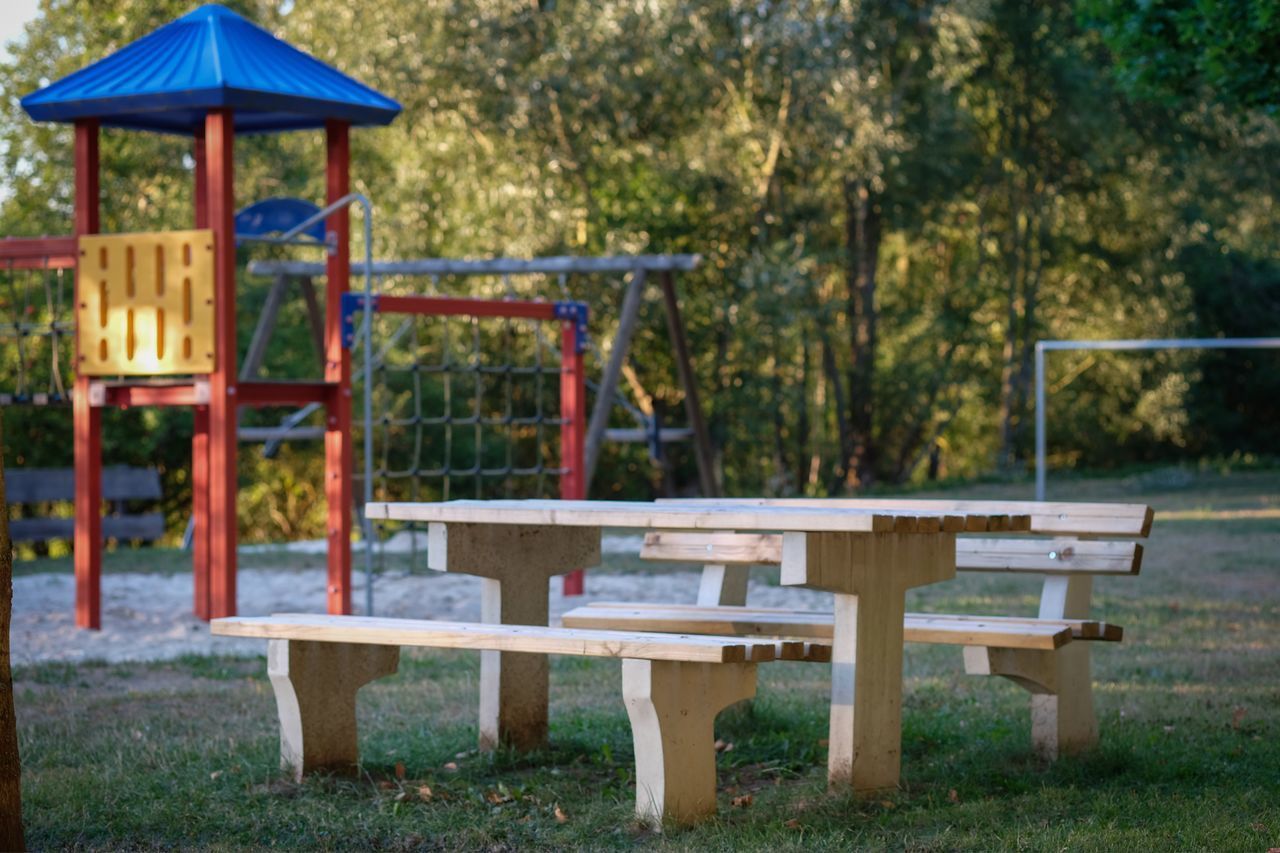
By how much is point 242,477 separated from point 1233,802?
21.3 m

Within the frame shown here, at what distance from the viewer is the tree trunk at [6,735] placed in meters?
3.02

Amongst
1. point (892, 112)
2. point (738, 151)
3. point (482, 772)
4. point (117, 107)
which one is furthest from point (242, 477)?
point (482, 772)

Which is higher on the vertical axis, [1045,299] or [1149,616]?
[1045,299]

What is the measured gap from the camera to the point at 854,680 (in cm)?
388

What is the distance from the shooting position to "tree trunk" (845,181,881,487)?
21969mm

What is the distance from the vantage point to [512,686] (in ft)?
15.5

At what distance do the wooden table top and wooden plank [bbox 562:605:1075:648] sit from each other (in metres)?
0.33

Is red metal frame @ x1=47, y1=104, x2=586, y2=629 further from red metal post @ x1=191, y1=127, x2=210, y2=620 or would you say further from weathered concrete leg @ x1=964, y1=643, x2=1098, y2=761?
weathered concrete leg @ x1=964, y1=643, x2=1098, y2=761

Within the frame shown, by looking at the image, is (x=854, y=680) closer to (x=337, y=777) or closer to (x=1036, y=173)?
(x=337, y=777)

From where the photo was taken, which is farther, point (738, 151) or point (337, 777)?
point (738, 151)

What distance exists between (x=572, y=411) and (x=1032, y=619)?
19.4ft

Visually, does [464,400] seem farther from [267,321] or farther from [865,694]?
[865,694]

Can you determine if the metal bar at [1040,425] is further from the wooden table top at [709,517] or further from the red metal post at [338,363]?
the wooden table top at [709,517]

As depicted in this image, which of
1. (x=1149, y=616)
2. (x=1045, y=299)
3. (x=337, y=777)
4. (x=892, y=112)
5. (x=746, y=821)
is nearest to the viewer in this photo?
(x=746, y=821)
